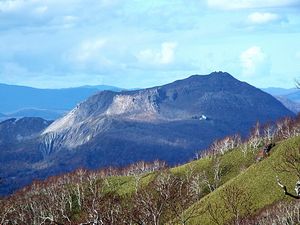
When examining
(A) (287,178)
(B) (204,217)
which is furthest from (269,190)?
(B) (204,217)

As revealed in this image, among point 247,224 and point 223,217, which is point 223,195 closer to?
point 223,217

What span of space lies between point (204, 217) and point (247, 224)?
61.9 metres

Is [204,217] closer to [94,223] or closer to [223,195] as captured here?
[223,195]

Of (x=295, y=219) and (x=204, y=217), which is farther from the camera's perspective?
(x=204, y=217)

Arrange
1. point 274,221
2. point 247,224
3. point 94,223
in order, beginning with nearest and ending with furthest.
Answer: point 94,223 → point 247,224 → point 274,221

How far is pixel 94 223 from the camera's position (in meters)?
22.9

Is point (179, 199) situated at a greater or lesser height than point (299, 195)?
lesser

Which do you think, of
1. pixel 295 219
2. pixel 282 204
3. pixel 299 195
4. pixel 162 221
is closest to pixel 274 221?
pixel 295 219

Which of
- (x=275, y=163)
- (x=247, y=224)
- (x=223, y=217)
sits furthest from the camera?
(x=275, y=163)

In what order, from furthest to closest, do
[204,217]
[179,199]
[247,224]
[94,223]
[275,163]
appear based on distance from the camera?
[275,163] < [204,217] < [179,199] < [247,224] < [94,223]

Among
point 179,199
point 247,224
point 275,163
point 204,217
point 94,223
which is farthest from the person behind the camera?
point 275,163

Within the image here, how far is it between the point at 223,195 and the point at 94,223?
166 meters

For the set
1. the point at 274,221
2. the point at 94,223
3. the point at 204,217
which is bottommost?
the point at 204,217

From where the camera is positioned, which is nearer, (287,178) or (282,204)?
(282,204)
